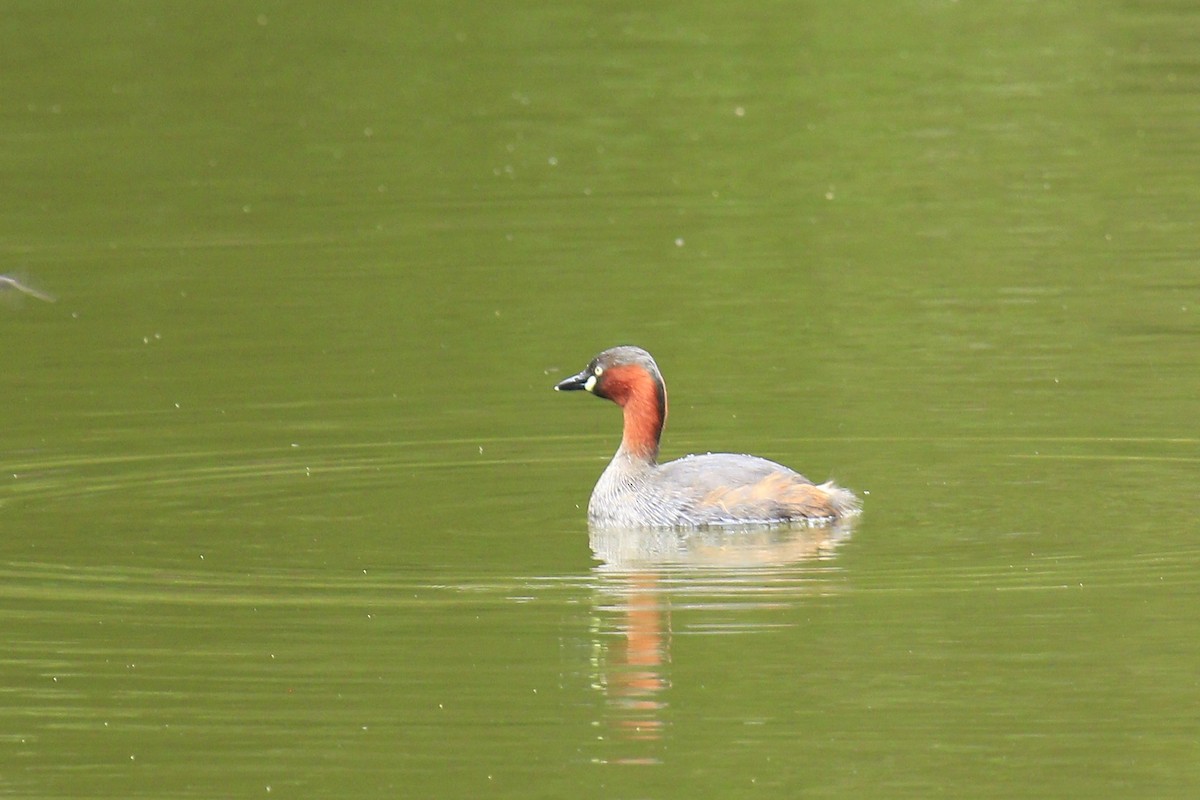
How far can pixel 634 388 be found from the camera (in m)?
12.8

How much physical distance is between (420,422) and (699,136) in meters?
11.0

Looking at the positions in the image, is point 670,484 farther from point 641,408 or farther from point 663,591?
point 663,591

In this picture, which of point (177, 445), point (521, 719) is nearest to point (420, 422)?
point (177, 445)

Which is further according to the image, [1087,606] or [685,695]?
[1087,606]

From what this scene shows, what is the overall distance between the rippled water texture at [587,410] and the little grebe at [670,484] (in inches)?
6.9

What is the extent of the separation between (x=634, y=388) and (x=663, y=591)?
2.32 metres

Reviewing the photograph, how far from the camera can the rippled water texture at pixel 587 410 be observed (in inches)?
351

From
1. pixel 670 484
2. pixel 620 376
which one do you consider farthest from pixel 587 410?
pixel 670 484

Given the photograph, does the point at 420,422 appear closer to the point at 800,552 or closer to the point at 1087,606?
the point at 800,552

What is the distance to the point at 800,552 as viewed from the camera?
1141 cm

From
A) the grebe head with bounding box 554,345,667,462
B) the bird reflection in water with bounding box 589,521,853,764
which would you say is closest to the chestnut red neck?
the grebe head with bounding box 554,345,667,462

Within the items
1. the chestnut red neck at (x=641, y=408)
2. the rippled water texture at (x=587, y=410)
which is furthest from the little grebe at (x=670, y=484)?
the rippled water texture at (x=587, y=410)

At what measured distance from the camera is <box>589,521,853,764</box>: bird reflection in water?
29.8 feet

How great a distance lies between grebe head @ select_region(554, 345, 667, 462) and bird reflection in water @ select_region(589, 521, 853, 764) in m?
0.63
